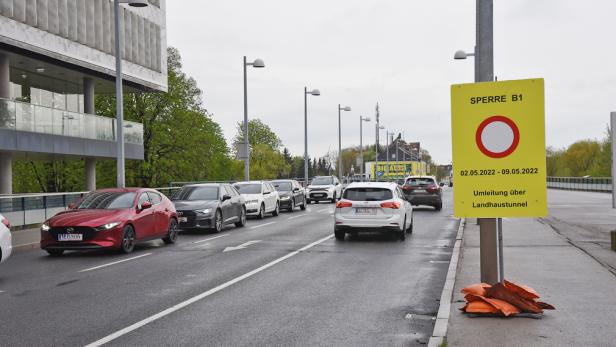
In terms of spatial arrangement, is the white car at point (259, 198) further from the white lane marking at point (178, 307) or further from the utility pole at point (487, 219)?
the utility pole at point (487, 219)

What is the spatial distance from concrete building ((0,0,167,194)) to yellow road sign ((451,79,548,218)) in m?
25.3

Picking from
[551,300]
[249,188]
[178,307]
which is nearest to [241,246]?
[178,307]

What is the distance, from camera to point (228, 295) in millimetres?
9367

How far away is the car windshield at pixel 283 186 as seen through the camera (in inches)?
1342

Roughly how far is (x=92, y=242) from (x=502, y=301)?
9.68 metres

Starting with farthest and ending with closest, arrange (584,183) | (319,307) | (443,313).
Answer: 1. (584,183)
2. (319,307)
3. (443,313)

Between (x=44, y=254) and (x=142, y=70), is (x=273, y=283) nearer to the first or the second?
(x=44, y=254)

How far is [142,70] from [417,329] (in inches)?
1496

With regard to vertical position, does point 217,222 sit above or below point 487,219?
below

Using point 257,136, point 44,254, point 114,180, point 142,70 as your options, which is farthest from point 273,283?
point 257,136

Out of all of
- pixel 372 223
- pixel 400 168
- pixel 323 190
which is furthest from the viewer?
pixel 400 168

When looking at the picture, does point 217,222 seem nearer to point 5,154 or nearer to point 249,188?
point 249,188

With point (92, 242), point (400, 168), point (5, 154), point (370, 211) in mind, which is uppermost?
point (5, 154)

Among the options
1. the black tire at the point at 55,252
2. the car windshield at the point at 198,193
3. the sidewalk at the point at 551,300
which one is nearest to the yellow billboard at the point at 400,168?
the car windshield at the point at 198,193
